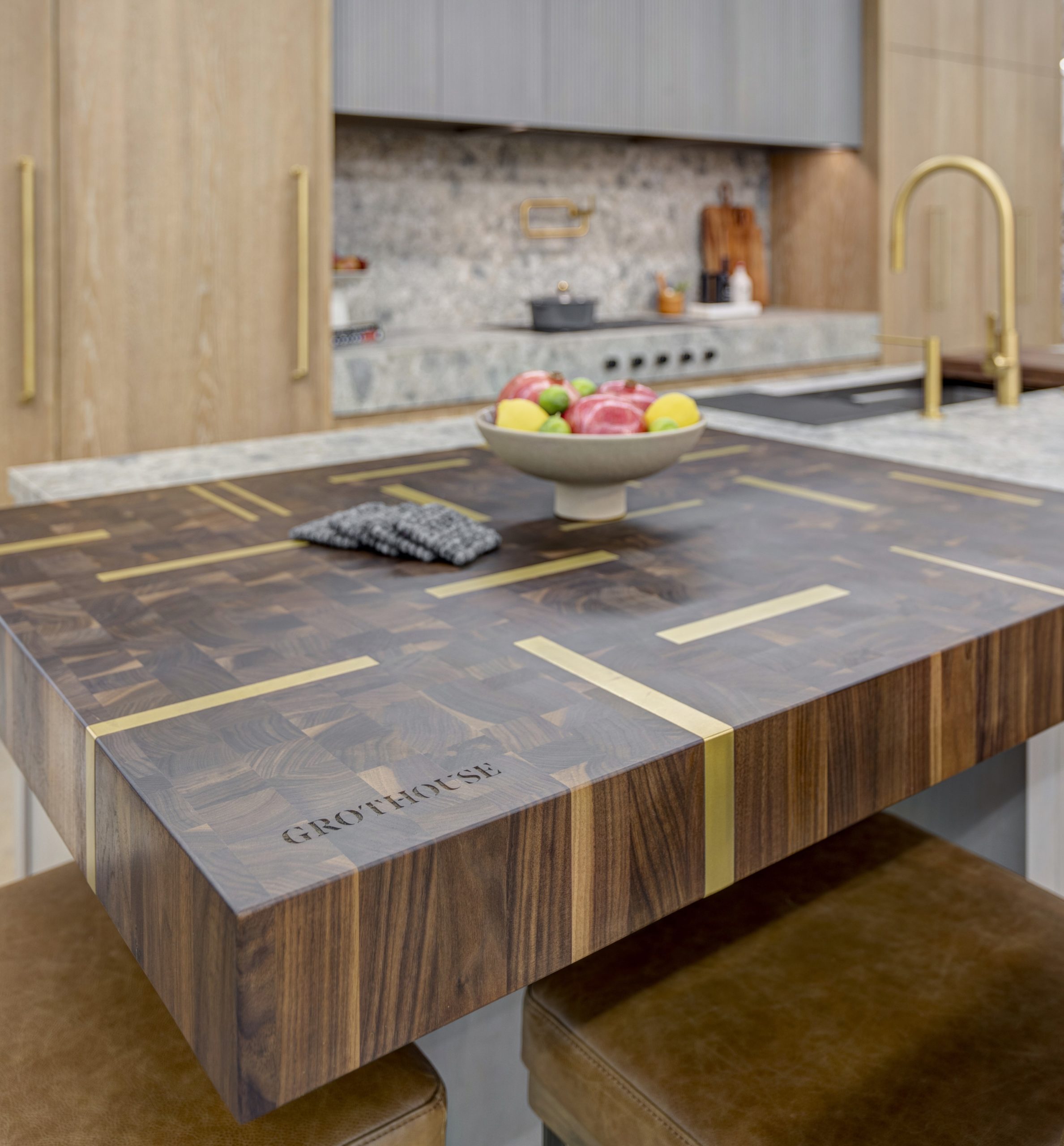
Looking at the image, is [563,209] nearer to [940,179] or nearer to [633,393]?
[940,179]

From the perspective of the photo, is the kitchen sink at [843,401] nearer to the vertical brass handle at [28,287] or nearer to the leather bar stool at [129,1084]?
the leather bar stool at [129,1084]

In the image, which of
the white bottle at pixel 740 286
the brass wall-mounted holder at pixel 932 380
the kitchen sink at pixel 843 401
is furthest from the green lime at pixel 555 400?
the white bottle at pixel 740 286

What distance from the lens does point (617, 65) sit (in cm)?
347

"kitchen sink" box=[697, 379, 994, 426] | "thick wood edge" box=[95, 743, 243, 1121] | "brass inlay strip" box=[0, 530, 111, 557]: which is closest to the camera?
"thick wood edge" box=[95, 743, 243, 1121]

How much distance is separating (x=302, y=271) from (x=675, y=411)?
6.48 feet

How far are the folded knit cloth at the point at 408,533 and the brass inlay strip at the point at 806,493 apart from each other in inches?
15.7

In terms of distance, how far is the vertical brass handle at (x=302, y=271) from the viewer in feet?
9.41

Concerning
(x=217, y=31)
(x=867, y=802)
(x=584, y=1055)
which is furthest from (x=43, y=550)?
(x=217, y=31)

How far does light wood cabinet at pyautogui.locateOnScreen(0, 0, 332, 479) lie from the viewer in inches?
99.2

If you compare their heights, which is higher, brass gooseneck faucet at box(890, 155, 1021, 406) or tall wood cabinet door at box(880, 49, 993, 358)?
tall wood cabinet door at box(880, 49, 993, 358)

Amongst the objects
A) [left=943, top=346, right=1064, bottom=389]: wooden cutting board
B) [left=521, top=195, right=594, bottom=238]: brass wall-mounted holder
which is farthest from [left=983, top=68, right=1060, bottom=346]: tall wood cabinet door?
[left=943, top=346, right=1064, bottom=389]: wooden cutting board

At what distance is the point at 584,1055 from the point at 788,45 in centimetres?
384

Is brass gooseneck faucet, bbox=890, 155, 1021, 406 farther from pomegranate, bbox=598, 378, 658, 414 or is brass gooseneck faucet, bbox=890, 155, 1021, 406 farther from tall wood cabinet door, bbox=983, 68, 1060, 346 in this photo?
tall wood cabinet door, bbox=983, 68, 1060, 346

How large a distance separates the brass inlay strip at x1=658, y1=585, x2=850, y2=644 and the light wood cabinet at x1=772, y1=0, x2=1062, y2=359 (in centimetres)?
358
